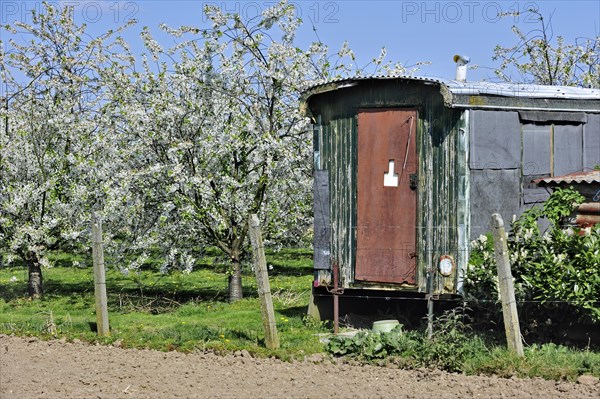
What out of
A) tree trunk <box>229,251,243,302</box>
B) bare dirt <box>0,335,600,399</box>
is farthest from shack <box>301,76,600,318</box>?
tree trunk <box>229,251,243,302</box>

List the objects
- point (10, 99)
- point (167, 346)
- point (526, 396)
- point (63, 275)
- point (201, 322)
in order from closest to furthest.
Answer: point (526, 396) → point (167, 346) → point (201, 322) → point (10, 99) → point (63, 275)

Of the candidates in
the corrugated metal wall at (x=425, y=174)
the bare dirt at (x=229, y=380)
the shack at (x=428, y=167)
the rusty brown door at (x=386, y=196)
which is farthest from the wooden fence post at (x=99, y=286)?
the rusty brown door at (x=386, y=196)

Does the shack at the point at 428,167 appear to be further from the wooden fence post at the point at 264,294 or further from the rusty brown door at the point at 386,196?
the wooden fence post at the point at 264,294

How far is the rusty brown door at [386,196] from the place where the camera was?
13.2 m

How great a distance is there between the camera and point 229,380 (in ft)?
32.9

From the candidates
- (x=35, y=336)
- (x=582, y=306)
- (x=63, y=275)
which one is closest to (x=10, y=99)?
(x=63, y=275)

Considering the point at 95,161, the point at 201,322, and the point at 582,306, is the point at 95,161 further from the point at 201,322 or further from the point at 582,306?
the point at 582,306

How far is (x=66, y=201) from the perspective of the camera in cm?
1842

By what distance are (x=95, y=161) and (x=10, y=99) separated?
419cm

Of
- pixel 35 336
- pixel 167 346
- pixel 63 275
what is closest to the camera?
pixel 167 346

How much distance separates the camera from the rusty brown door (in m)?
13.2

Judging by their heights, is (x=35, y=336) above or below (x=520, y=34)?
below

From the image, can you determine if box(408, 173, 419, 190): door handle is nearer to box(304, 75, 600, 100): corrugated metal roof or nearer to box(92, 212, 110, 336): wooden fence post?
box(304, 75, 600, 100): corrugated metal roof

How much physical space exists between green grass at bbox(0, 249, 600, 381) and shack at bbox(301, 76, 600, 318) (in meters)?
1.11
